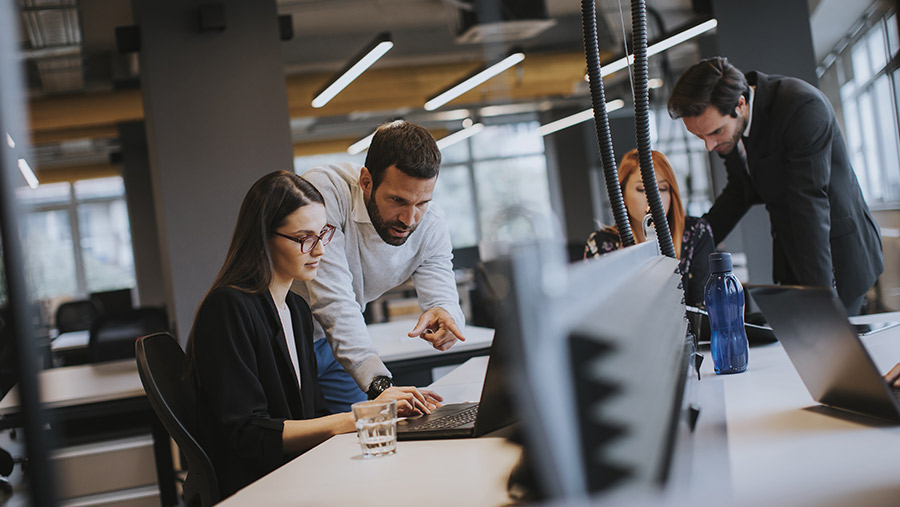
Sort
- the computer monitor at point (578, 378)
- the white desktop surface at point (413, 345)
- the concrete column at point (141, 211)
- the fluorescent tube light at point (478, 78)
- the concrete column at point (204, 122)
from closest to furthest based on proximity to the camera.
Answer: the computer monitor at point (578, 378) < the white desktop surface at point (413, 345) < the concrete column at point (204, 122) < the fluorescent tube light at point (478, 78) < the concrete column at point (141, 211)

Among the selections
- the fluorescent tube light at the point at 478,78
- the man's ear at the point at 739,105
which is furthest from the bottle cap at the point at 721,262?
the fluorescent tube light at the point at 478,78

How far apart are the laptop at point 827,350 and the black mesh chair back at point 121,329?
12.9ft

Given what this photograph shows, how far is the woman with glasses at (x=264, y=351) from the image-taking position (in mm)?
1605

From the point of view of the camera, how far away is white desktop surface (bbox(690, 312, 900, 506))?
82cm

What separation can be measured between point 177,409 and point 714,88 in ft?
5.97

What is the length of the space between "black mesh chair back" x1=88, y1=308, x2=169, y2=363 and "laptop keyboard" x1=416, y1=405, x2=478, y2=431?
3.36 m

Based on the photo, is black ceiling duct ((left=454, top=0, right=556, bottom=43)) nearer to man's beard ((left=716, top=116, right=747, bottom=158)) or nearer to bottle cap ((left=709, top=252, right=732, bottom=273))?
man's beard ((left=716, top=116, right=747, bottom=158))

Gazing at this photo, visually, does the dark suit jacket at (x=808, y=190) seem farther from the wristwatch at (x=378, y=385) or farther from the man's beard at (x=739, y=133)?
the wristwatch at (x=378, y=385)

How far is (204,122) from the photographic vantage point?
4.13 metres

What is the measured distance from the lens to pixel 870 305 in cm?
564

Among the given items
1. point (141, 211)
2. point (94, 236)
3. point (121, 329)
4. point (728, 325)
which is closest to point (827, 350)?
point (728, 325)

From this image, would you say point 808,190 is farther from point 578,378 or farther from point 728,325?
point 578,378

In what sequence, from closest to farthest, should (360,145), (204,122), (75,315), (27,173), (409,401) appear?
(27,173) → (409,401) → (204,122) → (75,315) → (360,145)

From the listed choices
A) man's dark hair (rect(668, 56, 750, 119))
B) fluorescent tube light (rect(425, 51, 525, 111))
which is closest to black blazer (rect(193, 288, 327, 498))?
man's dark hair (rect(668, 56, 750, 119))
